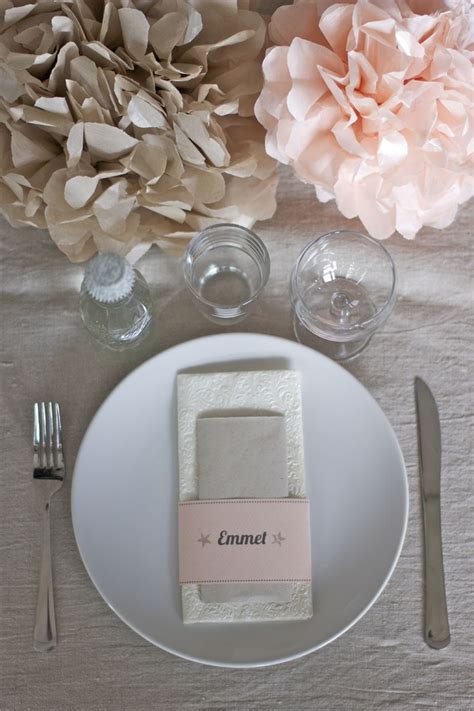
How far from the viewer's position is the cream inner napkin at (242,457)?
21.7 inches

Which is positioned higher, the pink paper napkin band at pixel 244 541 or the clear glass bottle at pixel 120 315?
the clear glass bottle at pixel 120 315

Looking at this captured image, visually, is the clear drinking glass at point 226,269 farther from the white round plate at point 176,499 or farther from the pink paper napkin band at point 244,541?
the pink paper napkin band at point 244,541

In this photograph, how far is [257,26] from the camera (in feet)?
1.65

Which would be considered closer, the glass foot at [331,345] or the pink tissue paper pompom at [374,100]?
the pink tissue paper pompom at [374,100]

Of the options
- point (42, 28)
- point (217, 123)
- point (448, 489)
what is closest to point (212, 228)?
point (217, 123)

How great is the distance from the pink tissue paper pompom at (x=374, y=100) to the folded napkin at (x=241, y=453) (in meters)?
0.17

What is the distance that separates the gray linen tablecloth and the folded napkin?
0.05 m

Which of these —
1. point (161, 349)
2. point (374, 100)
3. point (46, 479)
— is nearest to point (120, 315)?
point (161, 349)

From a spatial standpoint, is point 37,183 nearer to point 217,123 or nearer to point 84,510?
point 217,123

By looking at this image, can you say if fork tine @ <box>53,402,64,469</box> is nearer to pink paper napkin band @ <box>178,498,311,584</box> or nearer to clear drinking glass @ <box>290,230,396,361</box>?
pink paper napkin band @ <box>178,498,311,584</box>

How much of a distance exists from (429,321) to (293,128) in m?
0.23

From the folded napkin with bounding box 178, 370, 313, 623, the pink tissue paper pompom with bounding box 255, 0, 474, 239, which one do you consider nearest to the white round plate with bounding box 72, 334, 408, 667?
the folded napkin with bounding box 178, 370, 313, 623

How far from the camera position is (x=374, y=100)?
1.57 feet

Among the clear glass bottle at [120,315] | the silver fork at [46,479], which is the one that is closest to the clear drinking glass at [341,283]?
the clear glass bottle at [120,315]
